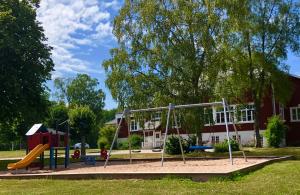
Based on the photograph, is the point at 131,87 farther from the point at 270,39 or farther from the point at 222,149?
the point at 270,39

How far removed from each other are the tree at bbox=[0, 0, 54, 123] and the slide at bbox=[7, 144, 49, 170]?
25.3 feet

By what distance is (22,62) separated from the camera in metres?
29.9

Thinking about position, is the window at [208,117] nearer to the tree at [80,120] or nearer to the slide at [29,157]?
the slide at [29,157]

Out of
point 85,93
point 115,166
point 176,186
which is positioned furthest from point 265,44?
point 85,93

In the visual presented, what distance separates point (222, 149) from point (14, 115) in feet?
48.4

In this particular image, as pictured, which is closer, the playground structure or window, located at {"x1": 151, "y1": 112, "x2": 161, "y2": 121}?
the playground structure

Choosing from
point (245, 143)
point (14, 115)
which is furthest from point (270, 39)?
point (14, 115)

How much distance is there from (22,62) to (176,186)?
65.3 ft

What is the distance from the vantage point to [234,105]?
140ft

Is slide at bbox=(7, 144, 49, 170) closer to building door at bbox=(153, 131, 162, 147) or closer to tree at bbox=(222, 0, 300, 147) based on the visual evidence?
tree at bbox=(222, 0, 300, 147)

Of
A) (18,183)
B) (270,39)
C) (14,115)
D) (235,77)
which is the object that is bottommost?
(18,183)

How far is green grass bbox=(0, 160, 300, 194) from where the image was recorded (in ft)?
38.2

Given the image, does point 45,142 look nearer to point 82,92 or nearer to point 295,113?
point 295,113

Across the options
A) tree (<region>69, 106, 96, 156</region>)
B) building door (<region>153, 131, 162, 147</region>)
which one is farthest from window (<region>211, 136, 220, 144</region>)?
tree (<region>69, 106, 96, 156</region>)
